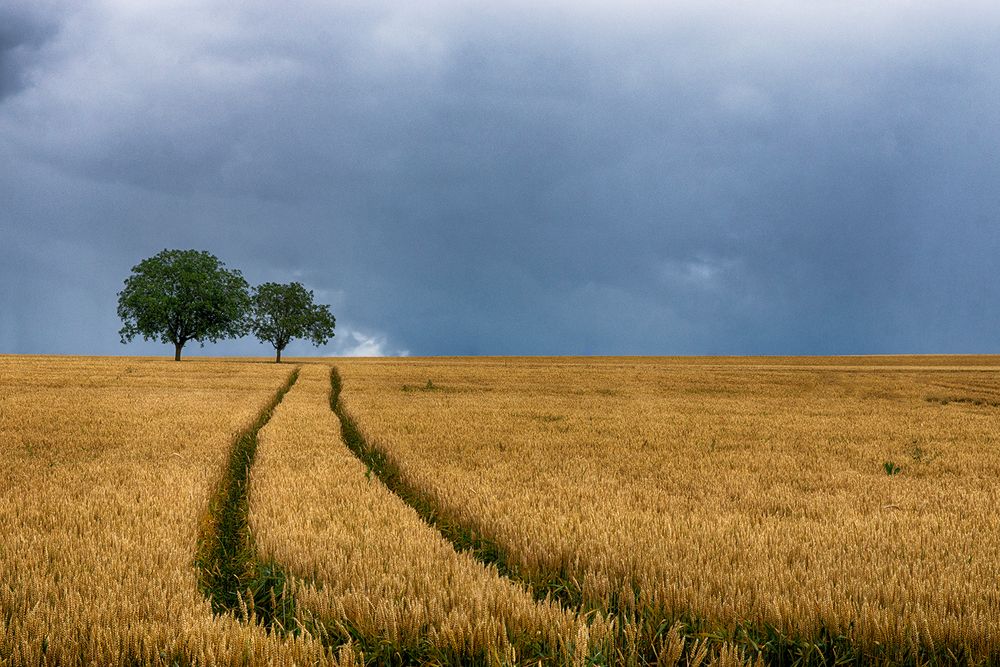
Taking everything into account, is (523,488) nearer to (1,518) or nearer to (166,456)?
(1,518)

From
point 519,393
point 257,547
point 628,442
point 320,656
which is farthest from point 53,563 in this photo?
point 519,393

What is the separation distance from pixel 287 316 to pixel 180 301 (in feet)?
45.0

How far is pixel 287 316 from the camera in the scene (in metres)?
82.6

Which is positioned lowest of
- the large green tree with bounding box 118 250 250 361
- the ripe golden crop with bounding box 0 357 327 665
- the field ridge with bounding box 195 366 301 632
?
the field ridge with bounding box 195 366 301 632

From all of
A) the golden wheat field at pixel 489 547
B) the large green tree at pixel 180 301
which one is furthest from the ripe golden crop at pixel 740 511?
Answer: the large green tree at pixel 180 301

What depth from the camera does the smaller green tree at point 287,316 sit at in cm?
8175

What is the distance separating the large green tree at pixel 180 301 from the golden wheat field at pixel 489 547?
2355 inches

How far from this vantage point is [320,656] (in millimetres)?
4051

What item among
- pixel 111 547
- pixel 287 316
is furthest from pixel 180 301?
pixel 111 547

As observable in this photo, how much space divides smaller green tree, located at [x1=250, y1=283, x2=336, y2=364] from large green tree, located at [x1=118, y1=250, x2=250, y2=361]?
5798mm

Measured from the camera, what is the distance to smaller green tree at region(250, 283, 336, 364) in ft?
268

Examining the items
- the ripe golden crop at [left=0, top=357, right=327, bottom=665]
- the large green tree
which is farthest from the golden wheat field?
the large green tree

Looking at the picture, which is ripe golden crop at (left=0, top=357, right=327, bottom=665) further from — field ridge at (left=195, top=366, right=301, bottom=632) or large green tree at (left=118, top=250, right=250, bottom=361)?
large green tree at (left=118, top=250, right=250, bottom=361)

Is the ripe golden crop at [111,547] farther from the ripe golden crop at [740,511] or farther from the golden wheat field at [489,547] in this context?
the ripe golden crop at [740,511]
